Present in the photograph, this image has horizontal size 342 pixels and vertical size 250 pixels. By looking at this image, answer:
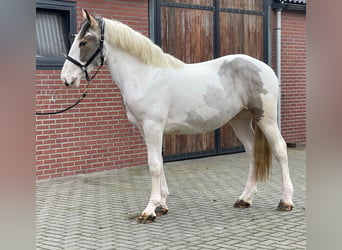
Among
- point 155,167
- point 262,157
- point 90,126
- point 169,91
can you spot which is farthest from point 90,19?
point 90,126

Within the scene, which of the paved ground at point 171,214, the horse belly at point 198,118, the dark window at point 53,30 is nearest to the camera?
the paved ground at point 171,214

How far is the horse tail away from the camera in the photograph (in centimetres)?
550

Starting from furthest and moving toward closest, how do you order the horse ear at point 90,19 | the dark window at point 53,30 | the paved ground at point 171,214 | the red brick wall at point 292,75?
the red brick wall at point 292,75 < the dark window at point 53,30 < the horse ear at point 90,19 < the paved ground at point 171,214

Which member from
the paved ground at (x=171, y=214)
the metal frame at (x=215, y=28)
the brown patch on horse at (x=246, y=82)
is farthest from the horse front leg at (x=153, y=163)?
the metal frame at (x=215, y=28)

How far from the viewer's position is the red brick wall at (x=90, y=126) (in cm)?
734

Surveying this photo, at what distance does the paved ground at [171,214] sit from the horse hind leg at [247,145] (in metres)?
0.12

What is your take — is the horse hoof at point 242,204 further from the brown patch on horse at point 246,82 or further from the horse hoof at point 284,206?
the brown patch on horse at point 246,82

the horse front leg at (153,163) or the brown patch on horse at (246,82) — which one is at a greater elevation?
the brown patch on horse at (246,82)

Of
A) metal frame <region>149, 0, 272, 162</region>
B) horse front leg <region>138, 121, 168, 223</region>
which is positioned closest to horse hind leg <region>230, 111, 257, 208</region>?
horse front leg <region>138, 121, 168, 223</region>

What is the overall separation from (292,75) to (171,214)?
6.90 metres

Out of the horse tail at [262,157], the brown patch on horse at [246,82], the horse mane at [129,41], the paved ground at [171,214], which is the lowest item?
the paved ground at [171,214]

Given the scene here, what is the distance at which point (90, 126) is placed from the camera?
Result: 26.0 feet
